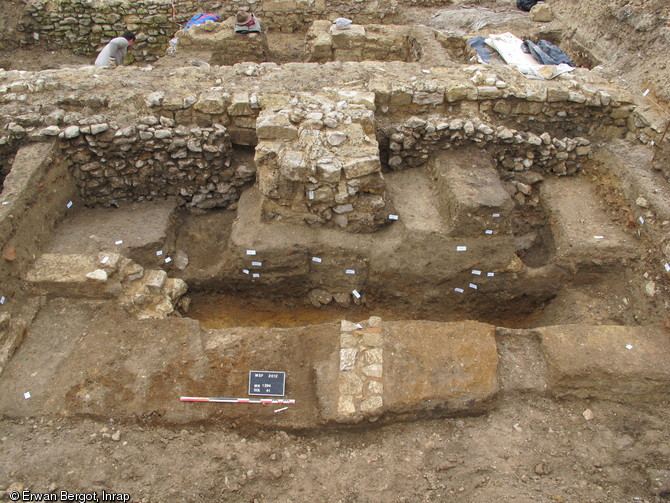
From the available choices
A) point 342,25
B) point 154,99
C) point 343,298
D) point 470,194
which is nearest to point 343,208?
point 343,298

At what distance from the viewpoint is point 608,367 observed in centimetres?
352

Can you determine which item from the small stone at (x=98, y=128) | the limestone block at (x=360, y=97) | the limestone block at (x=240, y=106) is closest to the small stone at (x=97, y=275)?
the small stone at (x=98, y=128)

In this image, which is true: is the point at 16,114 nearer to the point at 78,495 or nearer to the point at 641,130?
the point at 78,495

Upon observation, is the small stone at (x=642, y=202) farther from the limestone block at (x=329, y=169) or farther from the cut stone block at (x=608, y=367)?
the limestone block at (x=329, y=169)

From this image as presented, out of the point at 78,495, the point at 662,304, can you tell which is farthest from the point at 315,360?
the point at 662,304

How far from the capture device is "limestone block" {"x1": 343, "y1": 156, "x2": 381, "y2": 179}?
4.46 metres

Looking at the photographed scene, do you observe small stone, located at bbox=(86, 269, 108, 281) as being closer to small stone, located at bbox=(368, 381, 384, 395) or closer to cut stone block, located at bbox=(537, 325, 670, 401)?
small stone, located at bbox=(368, 381, 384, 395)

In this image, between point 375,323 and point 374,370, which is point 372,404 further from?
point 375,323

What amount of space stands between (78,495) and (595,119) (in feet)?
21.8

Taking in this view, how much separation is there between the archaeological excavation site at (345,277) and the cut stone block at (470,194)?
0.03 metres

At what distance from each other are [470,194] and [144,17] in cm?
858

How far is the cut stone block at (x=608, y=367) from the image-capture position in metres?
3.51

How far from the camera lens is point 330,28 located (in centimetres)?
790

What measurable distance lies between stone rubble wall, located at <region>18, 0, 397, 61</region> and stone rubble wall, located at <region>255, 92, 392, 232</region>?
5479mm
